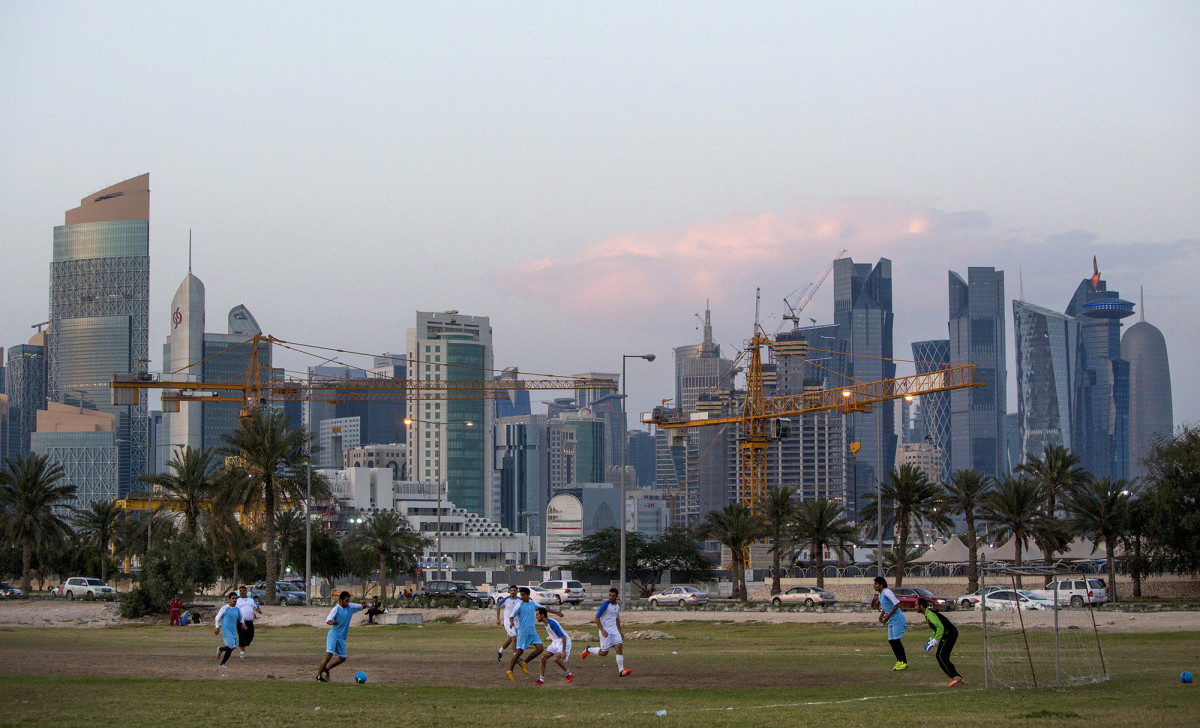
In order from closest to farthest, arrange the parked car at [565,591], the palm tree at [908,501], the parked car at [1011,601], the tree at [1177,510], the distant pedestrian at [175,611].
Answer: the parked car at [1011,601] → the distant pedestrian at [175,611] → the tree at [1177,510] → the palm tree at [908,501] → the parked car at [565,591]

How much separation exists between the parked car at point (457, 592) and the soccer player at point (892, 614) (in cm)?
3881

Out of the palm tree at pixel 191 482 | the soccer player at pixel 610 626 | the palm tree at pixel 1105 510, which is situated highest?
the palm tree at pixel 191 482

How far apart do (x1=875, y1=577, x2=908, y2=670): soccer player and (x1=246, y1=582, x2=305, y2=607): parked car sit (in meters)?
43.0

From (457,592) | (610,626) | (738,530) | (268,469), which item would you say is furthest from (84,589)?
(610,626)

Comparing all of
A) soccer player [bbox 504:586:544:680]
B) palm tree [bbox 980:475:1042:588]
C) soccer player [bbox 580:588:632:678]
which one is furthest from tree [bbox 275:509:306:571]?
soccer player [bbox 504:586:544:680]

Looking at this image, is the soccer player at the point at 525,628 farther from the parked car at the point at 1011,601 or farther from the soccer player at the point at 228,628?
the parked car at the point at 1011,601

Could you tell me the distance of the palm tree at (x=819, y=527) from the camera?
225 feet

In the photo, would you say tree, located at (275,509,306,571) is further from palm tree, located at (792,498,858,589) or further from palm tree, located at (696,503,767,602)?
palm tree, located at (792,498,858,589)

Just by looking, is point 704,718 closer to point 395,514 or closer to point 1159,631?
point 1159,631

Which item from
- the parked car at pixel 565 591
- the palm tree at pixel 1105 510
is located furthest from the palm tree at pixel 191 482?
the palm tree at pixel 1105 510

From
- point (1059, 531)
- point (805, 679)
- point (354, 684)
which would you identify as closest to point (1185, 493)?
point (1059, 531)

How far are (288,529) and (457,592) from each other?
13688 millimetres

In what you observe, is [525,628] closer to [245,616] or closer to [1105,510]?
[245,616]

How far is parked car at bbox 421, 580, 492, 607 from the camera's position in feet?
201
